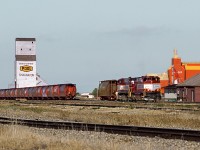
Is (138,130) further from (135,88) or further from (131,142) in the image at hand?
(135,88)

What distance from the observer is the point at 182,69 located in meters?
99.6

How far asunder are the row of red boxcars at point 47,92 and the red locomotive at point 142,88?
31.2ft

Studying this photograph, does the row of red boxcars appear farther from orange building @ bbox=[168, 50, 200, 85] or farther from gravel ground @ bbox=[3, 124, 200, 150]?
gravel ground @ bbox=[3, 124, 200, 150]

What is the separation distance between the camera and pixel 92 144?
1386 cm

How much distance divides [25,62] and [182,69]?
36447 mm

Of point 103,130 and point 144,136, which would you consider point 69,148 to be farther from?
point 103,130

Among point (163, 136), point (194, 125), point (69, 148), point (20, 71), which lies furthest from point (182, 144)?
point (20, 71)

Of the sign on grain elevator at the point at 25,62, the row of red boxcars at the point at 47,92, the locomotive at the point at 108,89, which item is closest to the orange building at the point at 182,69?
the locomotive at the point at 108,89

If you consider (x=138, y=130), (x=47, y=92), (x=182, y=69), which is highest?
(x=182, y=69)

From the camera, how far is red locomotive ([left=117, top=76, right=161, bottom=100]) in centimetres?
5959

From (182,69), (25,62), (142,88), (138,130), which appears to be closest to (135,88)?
(142,88)

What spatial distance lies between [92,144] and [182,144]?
116 inches

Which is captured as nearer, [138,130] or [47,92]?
[138,130]

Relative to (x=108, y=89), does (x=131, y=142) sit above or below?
below
